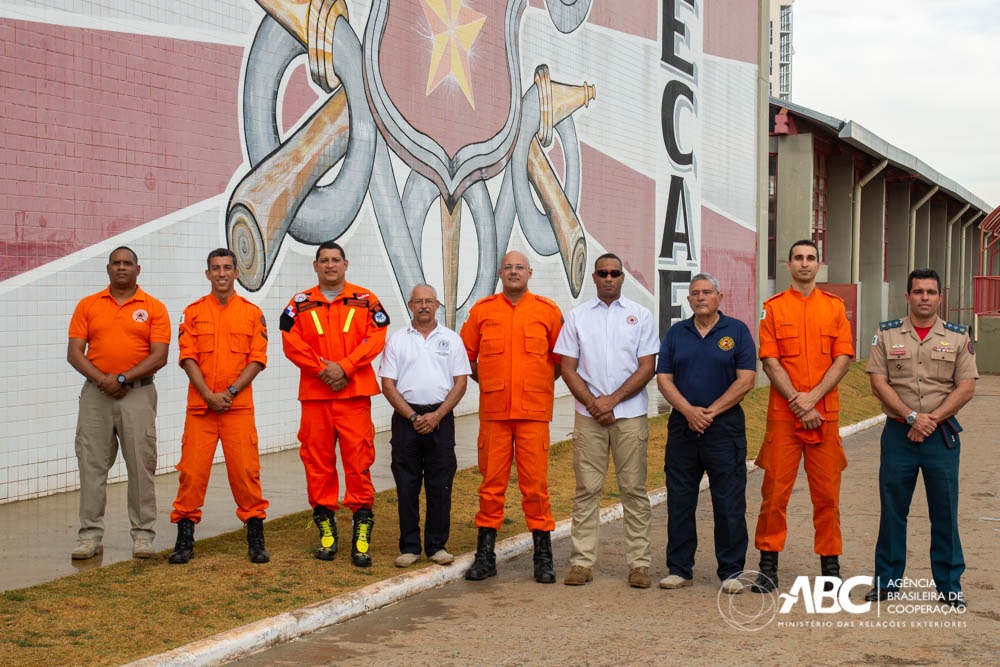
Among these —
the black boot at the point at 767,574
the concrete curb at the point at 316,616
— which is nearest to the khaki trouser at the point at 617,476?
the black boot at the point at 767,574

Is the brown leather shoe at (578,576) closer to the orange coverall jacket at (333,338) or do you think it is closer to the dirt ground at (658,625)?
the dirt ground at (658,625)

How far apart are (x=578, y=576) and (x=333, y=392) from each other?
1.97 metres

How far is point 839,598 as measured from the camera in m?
6.73

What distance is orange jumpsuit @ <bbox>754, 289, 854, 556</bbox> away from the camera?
7004 millimetres

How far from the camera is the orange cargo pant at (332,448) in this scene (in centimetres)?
742

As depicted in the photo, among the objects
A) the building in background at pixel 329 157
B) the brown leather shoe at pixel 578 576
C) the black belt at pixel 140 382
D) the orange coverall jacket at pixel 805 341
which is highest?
the building in background at pixel 329 157

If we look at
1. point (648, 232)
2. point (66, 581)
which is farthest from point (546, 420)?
point (648, 232)

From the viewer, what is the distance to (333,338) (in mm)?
Answer: 7438

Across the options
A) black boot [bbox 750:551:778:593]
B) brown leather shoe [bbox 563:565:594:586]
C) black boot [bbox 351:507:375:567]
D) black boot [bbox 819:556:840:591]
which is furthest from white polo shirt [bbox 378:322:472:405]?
black boot [bbox 819:556:840:591]

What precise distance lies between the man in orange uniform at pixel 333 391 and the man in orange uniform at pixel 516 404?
746mm

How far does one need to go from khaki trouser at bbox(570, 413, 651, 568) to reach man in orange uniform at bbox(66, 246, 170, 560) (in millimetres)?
2796

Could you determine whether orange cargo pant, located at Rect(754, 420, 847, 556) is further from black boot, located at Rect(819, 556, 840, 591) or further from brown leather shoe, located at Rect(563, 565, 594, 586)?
brown leather shoe, located at Rect(563, 565, 594, 586)

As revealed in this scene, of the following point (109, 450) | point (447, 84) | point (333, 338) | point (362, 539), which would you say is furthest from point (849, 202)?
point (109, 450)

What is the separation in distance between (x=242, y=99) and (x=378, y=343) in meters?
5.18
